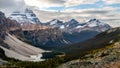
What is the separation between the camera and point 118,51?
348 feet

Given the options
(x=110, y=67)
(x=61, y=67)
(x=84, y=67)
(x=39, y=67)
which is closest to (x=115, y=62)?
(x=110, y=67)

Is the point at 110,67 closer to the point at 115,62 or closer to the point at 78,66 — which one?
the point at 115,62

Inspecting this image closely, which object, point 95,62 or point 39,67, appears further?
point 39,67

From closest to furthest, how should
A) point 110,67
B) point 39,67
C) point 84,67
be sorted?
point 110,67, point 84,67, point 39,67

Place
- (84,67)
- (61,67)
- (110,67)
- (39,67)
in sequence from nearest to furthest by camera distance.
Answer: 1. (110,67)
2. (84,67)
3. (61,67)
4. (39,67)

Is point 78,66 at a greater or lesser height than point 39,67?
greater

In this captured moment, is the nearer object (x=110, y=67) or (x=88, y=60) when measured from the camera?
(x=110, y=67)

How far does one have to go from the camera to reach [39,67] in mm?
176875

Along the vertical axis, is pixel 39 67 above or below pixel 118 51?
below

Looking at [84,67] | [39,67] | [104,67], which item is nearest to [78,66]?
[84,67]

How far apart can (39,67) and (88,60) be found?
74164 mm

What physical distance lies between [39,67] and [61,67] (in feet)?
229

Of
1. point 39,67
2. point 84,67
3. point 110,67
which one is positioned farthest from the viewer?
point 39,67

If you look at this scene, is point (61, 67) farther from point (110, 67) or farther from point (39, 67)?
point (39, 67)
